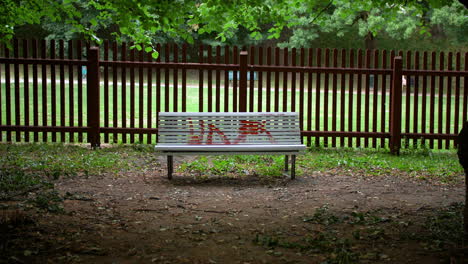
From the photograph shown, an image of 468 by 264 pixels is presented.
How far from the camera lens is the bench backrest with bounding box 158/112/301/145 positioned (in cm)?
750

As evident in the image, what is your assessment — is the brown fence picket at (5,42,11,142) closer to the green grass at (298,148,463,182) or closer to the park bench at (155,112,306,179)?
the park bench at (155,112,306,179)

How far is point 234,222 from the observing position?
5191 mm

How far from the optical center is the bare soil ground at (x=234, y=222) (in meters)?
4.19

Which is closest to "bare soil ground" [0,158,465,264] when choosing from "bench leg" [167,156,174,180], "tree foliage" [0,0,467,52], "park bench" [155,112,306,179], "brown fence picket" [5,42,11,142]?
"bench leg" [167,156,174,180]

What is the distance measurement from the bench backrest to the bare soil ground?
565mm

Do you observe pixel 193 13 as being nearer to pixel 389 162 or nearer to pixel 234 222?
pixel 234 222

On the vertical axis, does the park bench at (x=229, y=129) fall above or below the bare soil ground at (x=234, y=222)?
above

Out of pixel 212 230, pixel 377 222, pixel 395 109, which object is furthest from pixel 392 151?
pixel 212 230

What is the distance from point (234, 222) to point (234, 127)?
2.64 metres

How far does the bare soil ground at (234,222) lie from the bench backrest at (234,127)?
56cm

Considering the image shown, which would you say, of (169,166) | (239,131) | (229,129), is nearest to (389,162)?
(239,131)

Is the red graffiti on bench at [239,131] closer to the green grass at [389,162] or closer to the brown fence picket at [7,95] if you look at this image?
the green grass at [389,162]

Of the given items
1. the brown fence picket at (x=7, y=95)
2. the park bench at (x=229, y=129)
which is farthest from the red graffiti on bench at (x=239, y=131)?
the brown fence picket at (x=7, y=95)

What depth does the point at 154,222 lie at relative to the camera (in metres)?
5.13
